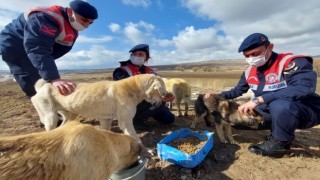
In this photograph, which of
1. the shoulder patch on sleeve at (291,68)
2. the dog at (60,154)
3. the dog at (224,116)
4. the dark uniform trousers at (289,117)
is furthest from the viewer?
the dog at (224,116)

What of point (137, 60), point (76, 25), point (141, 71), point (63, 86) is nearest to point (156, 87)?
point (137, 60)

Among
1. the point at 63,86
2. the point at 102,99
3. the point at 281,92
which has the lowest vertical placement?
the point at 102,99

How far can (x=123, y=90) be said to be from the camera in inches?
214

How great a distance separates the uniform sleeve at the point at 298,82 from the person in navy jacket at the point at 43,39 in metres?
4.06

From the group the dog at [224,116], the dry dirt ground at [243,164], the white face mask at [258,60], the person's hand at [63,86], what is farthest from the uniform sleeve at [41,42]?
the white face mask at [258,60]

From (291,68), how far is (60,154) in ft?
14.6

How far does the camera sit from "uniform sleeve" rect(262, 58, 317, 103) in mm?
4652

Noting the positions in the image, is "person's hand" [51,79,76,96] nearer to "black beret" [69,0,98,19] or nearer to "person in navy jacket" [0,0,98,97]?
"person in navy jacket" [0,0,98,97]

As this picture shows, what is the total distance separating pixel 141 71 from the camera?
7129mm

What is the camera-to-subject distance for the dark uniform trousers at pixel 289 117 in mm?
4617

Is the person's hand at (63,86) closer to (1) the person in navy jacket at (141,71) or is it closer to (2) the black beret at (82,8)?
(2) the black beret at (82,8)

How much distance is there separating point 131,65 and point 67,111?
219 cm

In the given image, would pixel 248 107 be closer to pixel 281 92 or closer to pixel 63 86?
pixel 281 92

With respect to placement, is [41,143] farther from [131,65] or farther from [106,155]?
[131,65]
